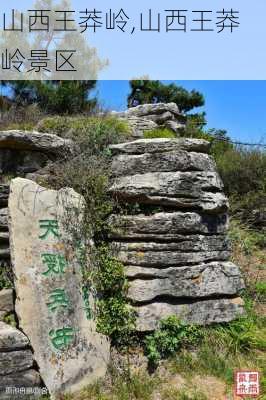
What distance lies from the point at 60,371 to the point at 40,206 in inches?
66.3

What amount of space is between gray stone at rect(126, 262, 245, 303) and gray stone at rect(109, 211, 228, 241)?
14.5 inches

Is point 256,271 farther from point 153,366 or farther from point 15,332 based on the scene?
point 15,332

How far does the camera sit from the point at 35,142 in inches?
236

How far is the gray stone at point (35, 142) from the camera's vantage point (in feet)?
19.3

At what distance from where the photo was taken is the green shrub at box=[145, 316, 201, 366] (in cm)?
523

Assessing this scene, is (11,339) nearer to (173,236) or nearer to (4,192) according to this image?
(4,192)

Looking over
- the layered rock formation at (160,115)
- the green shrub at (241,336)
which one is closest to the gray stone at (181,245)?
the green shrub at (241,336)

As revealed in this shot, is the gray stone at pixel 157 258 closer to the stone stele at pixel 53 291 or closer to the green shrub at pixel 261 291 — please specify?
the stone stele at pixel 53 291

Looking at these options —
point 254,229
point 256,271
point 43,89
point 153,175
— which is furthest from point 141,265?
point 43,89

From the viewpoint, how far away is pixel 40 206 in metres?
5.20

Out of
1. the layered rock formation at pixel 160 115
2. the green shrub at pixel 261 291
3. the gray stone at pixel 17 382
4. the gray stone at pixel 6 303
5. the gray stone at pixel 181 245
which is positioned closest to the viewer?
the gray stone at pixel 17 382

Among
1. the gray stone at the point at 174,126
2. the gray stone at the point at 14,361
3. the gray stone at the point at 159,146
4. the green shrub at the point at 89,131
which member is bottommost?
the gray stone at the point at 14,361

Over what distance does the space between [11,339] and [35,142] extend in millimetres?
2420

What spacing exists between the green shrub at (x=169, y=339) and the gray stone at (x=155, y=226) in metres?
0.92
